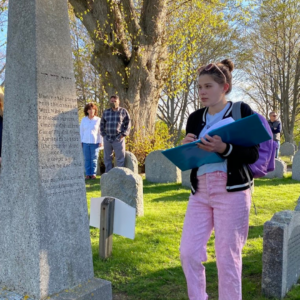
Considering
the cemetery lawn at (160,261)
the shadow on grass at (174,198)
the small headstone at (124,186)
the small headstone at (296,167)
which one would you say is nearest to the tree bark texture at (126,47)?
the shadow on grass at (174,198)

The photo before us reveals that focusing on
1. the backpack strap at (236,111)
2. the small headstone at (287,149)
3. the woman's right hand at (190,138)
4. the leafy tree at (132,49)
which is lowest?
the small headstone at (287,149)

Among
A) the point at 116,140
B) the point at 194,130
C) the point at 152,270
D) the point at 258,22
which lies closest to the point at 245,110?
the point at 194,130

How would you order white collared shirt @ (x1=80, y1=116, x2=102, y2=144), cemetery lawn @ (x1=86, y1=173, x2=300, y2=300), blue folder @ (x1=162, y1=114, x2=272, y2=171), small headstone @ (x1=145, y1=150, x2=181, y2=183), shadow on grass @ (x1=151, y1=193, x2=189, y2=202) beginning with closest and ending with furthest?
blue folder @ (x1=162, y1=114, x2=272, y2=171), cemetery lawn @ (x1=86, y1=173, x2=300, y2=300), shadow on grass @ (x1=151, y1=193, x2=189, y2=202), small headstone @ (x1=145, y1=150, x2=181, y2=183), white collared shirt @ (x1=80, y1=116, x2=102, y2=144)

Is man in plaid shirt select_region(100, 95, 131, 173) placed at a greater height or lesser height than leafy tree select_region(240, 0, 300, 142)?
lesser

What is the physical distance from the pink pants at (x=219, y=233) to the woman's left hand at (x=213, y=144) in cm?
23

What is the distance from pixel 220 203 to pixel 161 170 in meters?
7.00

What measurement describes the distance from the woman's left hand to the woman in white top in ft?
24.7

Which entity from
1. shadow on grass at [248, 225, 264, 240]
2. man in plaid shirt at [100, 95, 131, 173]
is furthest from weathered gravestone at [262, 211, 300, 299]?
man in plaid shirt at [100, 95, 131, 173]

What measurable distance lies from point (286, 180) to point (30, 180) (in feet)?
29.0

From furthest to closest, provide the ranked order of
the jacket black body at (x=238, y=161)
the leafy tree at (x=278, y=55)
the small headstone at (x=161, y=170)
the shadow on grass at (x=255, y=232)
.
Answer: the leafy tree at (x=278, y=55)
the small headstone at (x=161, y=170)
the shadow on grass at (x=255, y=232)
the jacket black body at (x=238, y=161)

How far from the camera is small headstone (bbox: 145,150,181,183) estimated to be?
9391mm

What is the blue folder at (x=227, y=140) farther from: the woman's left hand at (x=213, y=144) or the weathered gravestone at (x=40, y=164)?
the weathered gravestone at (x=40, y=164)

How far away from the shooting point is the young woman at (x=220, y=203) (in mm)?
2457

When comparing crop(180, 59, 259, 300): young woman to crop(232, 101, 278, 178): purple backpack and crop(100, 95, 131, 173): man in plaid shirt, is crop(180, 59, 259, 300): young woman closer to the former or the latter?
crop(232, 101, 278, 178): purple backpack
